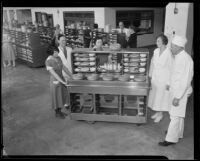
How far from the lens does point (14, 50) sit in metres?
8.44

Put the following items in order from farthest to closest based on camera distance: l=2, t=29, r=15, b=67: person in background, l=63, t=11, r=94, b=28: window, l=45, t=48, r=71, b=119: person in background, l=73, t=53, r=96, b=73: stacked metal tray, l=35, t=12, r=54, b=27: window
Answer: l=35, t=12, r=54, b=27: window, l=63, t=11, r=94, b=28: window, l=2, t=29, r=15, b=67: person in background, l=73, t=53, r=96, b=73: stacked metal tray, l=45, t=48, r=71, b=119: person in background

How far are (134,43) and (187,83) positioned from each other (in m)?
4.43

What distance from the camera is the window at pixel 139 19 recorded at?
9.15 meters

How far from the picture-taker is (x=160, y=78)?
154 inches

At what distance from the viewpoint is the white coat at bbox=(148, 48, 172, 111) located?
151 inches

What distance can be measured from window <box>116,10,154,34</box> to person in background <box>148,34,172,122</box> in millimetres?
5528

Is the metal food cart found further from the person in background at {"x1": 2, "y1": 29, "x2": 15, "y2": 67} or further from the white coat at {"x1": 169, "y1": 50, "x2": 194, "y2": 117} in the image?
the person in background at {"x1": 2, "y1": 29, "x2": 15, "y2": 67}

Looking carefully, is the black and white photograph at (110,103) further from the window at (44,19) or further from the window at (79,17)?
the window at (44,19)

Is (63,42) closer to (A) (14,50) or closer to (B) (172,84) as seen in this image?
(B) (172,84)

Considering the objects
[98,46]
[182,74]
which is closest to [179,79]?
[182,74]

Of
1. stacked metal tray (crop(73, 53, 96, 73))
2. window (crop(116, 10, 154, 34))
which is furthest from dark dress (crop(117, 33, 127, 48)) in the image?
stacked metal tray (crop(73, 53, 96, 73))

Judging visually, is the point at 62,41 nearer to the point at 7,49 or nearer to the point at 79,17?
the point at 7,49

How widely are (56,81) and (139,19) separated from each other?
6.88 metres
